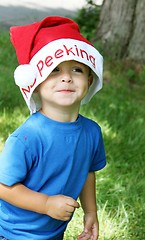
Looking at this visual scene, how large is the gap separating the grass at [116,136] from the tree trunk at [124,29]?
0.18 meters

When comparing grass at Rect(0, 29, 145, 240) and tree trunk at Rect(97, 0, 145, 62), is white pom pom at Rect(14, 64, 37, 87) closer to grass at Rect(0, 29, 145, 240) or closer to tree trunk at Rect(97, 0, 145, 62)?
grass at Rect(0, 29, 145, 240)

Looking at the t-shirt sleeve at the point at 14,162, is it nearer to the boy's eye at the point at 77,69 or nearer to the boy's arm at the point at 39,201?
the boy's arm at the point at 39,201

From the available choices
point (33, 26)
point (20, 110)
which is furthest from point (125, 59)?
point (33, 26)

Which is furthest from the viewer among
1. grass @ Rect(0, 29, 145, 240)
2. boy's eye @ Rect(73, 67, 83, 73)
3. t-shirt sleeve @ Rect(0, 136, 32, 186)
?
grass @ Rect(0, 29, 145, 240)

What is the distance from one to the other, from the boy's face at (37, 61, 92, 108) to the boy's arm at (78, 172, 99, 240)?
1.57 ft

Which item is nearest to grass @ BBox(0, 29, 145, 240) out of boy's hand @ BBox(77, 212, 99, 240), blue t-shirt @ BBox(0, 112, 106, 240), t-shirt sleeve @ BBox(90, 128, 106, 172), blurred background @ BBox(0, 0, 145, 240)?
blurred background @ BBox(0, 0, 145, 240)

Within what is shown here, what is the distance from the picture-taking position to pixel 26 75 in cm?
199

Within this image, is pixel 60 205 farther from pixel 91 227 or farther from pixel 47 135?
pixel 91 227

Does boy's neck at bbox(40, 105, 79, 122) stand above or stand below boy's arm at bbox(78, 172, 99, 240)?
above

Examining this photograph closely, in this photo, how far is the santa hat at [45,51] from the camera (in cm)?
200

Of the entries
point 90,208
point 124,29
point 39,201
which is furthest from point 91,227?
point 124,29

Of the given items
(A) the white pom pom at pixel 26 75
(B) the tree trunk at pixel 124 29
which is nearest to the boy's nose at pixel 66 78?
(A) the white pom pom at pixel 26 75

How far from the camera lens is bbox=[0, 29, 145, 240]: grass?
3162 millimetres

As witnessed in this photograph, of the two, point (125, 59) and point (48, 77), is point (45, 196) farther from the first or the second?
point (125, 59)
